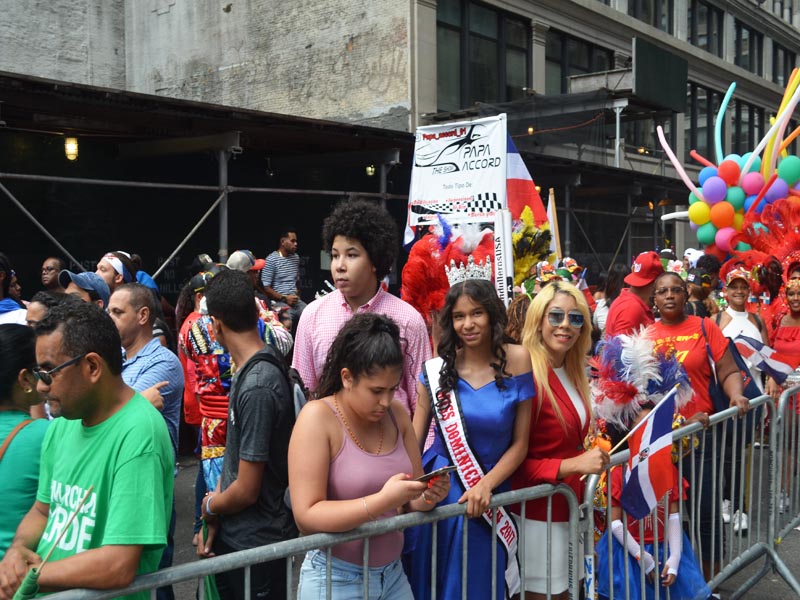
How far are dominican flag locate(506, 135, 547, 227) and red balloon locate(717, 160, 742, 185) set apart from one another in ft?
21.5

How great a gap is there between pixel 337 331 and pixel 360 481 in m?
1.17

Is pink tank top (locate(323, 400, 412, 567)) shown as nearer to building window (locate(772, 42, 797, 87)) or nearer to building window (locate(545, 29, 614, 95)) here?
building window (locate(545, 29, 614, 95))

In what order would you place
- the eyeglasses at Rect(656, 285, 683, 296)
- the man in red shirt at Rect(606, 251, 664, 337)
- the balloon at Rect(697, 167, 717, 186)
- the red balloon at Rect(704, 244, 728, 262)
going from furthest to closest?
the balloon at Rect(697, 167, 717, 186) → the red balloon at Rect(704, 244, 728, 262) → the man in red shirt at Rect(606, 251, 664, 337) → the eyeglasses at Rect(656, 285, 683, 296)

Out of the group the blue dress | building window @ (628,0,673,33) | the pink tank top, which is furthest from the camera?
building window @ (628,0,673,33)

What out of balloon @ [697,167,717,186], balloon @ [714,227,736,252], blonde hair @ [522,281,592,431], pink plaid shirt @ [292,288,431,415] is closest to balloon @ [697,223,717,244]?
balloon @ [714,227,736,252]

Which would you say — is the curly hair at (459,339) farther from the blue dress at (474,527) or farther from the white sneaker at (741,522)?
the white sneaker at (741,522)

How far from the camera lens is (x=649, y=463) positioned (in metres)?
3.88

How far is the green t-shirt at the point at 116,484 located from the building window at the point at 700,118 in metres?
32.1

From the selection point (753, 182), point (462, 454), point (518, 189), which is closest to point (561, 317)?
point (462, 454)

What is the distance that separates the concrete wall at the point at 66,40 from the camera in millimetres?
21203

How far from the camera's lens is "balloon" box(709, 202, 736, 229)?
12406 mm

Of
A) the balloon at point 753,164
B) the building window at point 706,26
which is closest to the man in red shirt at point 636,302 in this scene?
the balloon at point 753,164

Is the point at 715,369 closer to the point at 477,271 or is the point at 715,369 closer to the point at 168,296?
the point at 477,271

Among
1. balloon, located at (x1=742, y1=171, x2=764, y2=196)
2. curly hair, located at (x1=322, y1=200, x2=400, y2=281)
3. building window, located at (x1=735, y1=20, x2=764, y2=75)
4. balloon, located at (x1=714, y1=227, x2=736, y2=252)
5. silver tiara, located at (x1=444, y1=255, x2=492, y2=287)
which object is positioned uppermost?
building window, located at (x1=735, y1=20, x2=764, y2=75)
